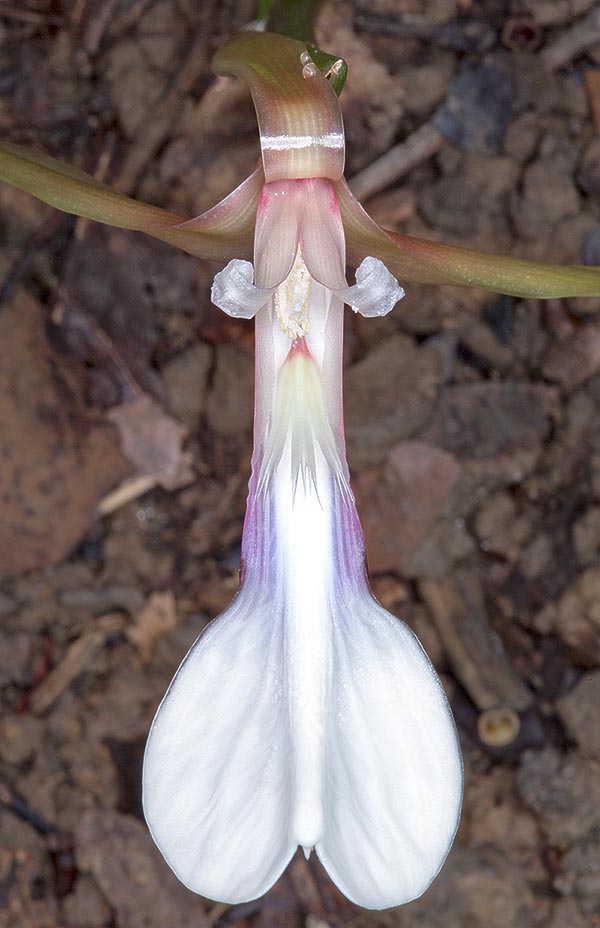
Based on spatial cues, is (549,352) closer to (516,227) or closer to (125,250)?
(516,227)

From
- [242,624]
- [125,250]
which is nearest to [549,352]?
[125,250]

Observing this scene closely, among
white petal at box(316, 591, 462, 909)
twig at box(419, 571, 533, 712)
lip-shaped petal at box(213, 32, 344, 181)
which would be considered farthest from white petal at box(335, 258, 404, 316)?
twig at box(419, 571, 533, 712)

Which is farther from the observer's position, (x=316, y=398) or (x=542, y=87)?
(x=542, y=87)

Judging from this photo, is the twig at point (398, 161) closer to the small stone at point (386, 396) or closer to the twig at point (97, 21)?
the small stone at point (386, 396)

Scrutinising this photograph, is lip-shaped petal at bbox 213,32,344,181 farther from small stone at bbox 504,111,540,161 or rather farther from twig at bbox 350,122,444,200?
small stone at bbox 504,111,540,161

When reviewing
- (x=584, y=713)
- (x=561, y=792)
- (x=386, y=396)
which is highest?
(x=386, y=396)

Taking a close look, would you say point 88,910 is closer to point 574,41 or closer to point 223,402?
point 223,402

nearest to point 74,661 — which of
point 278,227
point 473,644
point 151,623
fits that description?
point 151,623
